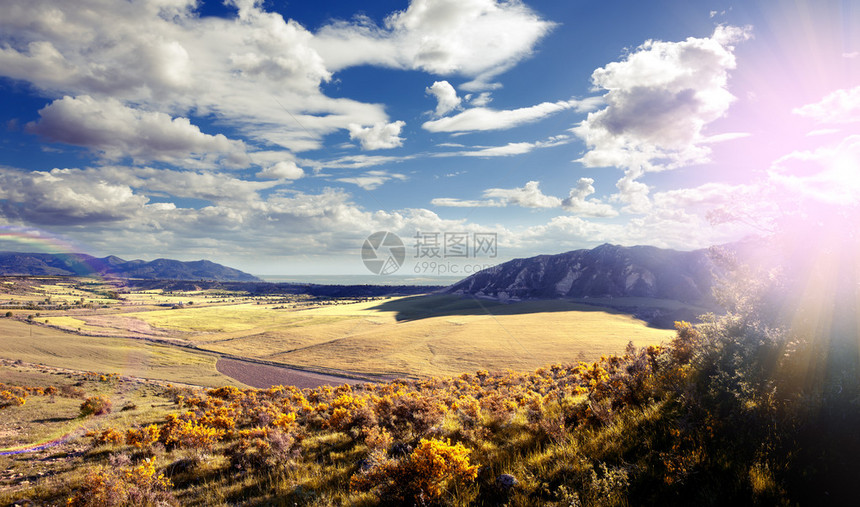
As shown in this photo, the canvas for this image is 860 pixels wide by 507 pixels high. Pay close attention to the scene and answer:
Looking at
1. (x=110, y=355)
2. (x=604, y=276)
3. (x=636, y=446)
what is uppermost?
(x=636, y=446)

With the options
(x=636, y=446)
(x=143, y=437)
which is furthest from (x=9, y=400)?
(x=636, y=446)

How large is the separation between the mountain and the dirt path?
11862cm

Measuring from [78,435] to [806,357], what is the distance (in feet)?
74.5

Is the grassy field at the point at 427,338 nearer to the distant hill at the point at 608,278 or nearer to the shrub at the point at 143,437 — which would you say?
the shrub at the point at 143,437

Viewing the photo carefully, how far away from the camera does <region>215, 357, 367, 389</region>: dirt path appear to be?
42188 millimetres

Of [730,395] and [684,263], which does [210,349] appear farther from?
[684,263]

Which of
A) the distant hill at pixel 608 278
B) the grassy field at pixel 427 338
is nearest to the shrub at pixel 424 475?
the grassy field at pixel 427 338

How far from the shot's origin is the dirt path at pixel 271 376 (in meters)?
42.2

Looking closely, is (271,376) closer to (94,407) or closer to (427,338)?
(427,338)

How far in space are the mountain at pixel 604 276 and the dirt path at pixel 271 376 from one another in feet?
389

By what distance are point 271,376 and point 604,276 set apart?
143 metres

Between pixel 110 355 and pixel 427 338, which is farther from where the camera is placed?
pixel 427 338

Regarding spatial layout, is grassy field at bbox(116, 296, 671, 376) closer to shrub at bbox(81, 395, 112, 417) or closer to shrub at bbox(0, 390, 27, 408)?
shrub at bbox(81, 395, 112, 417)

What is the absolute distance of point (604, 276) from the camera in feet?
494
